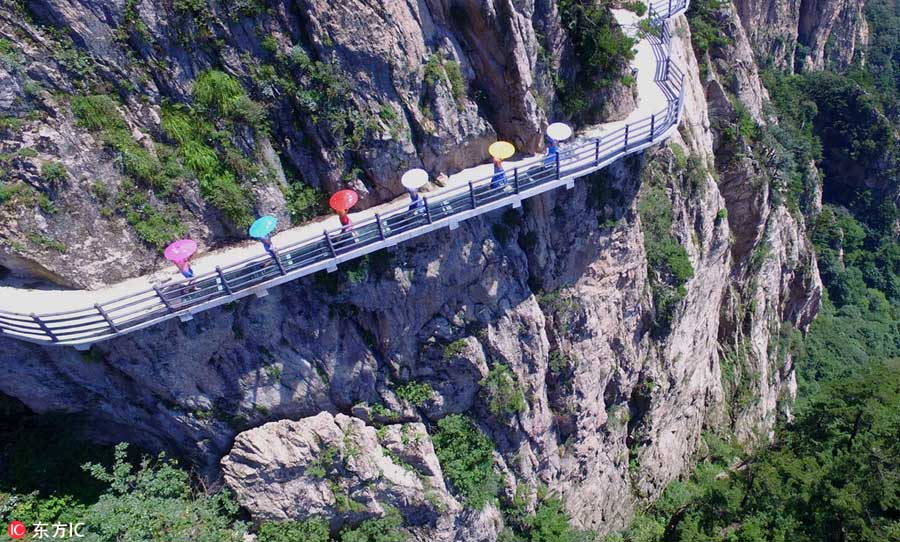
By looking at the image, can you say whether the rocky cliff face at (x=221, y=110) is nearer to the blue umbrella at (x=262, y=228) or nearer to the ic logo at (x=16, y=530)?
the blue umbrella at (x=262, y=228)

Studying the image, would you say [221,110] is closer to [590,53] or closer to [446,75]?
[446,75]

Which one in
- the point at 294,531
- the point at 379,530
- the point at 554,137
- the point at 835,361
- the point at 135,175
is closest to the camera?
the point at 135,175

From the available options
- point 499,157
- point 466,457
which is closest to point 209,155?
point 499,157

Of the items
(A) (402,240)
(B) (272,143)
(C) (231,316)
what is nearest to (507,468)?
(A) (402,240)

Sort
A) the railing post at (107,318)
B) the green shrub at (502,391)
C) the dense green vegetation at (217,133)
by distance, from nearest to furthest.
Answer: the railing post at (107,318), the dense green vegetation at (217,133), the green shrub at (502,391)

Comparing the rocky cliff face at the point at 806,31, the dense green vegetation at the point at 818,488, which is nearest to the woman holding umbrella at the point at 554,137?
the dense green vegetation at the point at 818,488
